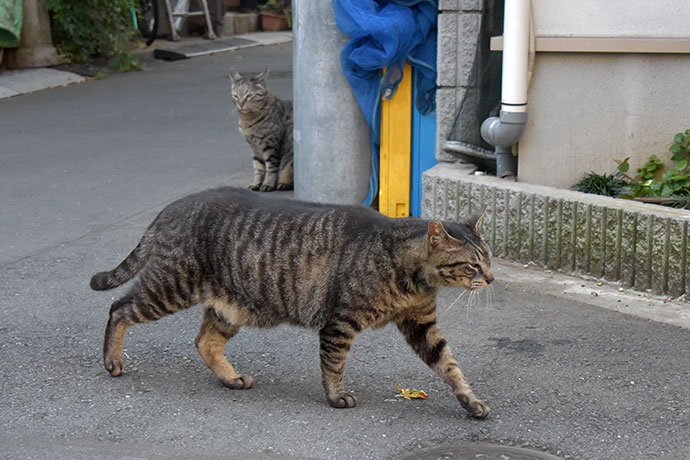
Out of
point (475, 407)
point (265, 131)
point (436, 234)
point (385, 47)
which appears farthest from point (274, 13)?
point (475, 407)

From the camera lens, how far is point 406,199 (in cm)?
703

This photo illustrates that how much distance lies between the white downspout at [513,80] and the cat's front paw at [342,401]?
8.38ft

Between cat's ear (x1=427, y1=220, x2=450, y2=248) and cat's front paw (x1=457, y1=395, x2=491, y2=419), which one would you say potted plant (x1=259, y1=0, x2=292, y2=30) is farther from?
cat's front paw (x1=457, y1=395, x2=491, y2=419)

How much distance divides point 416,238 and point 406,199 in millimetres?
2959

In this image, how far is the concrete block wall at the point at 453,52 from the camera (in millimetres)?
6316

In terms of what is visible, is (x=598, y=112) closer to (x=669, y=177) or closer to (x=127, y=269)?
(x=669, y=177)

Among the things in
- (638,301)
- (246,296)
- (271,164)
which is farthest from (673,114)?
(271,164)

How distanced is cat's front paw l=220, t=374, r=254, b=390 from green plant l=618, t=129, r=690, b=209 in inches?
111

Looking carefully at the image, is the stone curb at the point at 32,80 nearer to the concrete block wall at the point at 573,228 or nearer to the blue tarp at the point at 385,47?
the blue tarp at the point at 385,47

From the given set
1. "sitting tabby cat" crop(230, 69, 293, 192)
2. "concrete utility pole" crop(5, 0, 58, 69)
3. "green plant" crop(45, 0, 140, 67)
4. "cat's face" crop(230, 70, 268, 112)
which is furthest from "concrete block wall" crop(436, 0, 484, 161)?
"concrete utility pole" crop(5, 0, 58, 69)

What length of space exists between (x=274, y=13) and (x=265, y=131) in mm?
12116

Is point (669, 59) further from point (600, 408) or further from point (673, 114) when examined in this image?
point (600, 408)

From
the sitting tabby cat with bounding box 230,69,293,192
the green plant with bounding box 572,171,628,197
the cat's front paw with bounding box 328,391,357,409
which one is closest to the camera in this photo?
the cat's front paw with bounding box 328,391,357,409

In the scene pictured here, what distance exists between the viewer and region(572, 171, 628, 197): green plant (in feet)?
19.2
